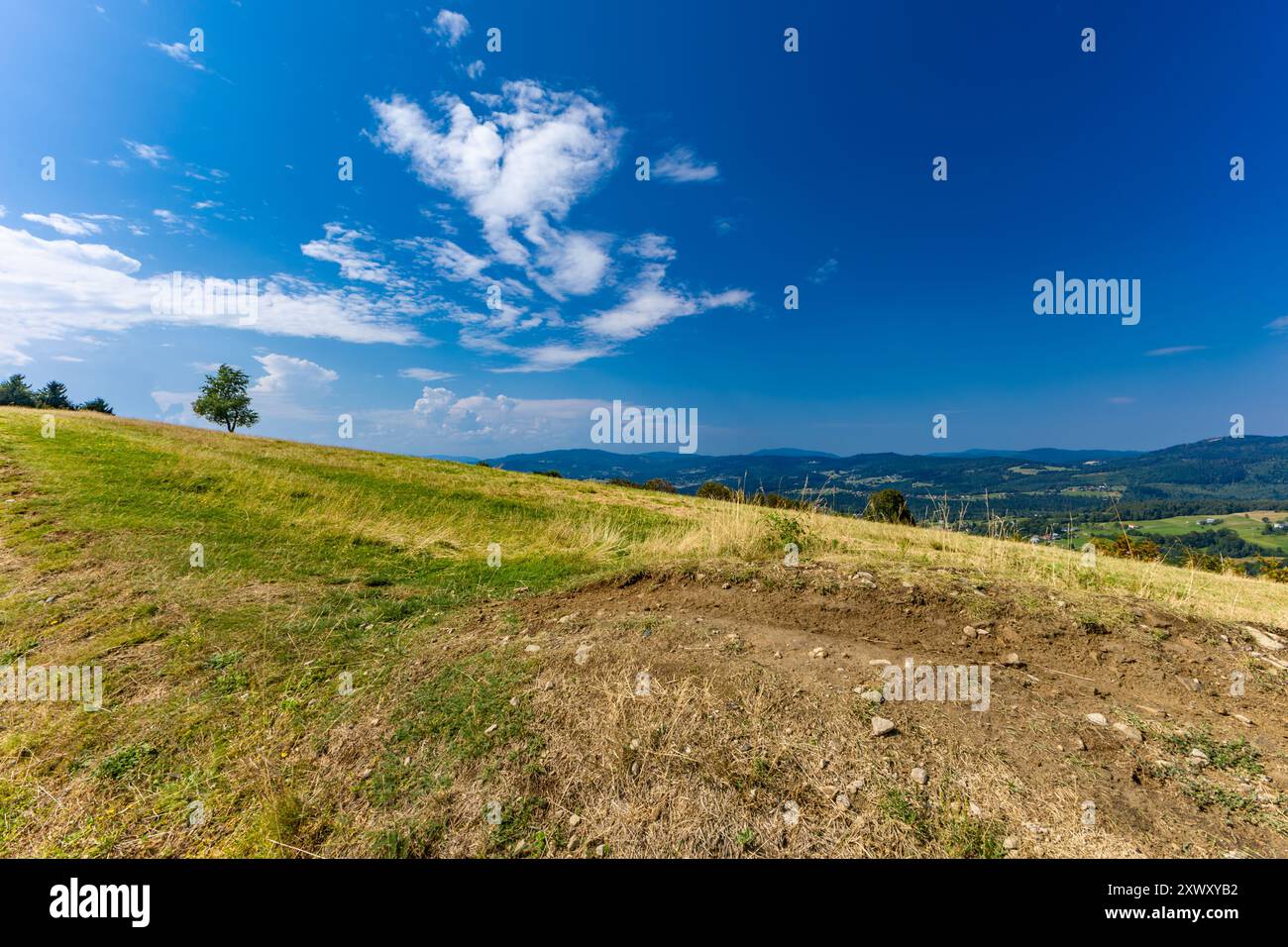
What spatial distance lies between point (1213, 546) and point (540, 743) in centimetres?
6660

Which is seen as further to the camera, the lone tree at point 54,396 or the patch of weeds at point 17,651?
the lone tree at point 54,396

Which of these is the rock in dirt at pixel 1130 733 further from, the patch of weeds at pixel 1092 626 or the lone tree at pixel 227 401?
the lone tree at pixel 227 401

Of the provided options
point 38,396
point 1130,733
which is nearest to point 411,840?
point 1130,733

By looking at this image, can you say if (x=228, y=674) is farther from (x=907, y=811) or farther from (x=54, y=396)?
(x=54, y=396)

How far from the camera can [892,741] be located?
342cm
